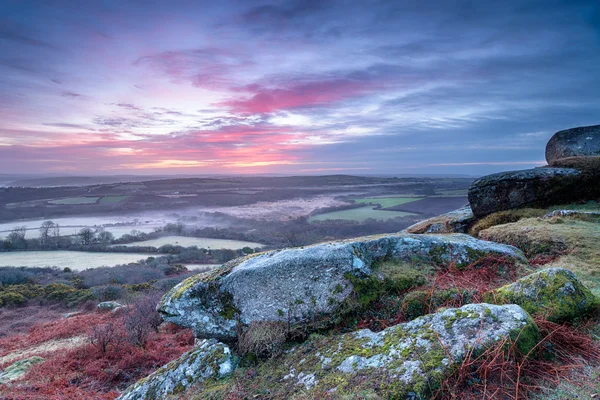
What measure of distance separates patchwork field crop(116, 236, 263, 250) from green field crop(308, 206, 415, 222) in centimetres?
1796

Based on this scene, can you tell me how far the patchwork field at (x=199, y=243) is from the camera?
201ft

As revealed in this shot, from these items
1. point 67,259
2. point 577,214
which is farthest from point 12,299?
point 577,214

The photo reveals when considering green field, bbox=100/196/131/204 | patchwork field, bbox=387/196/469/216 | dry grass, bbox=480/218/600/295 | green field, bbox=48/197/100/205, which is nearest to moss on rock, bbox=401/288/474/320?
dry grass, bbox=480/218/600/295

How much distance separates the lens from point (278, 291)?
5.71m

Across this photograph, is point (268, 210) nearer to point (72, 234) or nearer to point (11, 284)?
point (72, 234)

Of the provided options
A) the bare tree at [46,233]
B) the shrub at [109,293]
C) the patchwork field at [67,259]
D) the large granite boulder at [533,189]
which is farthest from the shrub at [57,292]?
the bare tree at [46,233]

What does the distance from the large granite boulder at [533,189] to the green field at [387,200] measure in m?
60.4

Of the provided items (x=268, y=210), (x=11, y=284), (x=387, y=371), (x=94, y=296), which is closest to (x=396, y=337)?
(x=387, y=371)

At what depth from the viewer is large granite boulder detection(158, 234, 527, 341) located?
18.4 ft

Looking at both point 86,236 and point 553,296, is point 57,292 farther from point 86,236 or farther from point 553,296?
point 86,236

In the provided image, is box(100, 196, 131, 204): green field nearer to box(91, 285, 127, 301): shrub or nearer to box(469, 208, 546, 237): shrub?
box(91, 285, 127, 301): shrub

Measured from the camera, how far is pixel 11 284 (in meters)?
36.3

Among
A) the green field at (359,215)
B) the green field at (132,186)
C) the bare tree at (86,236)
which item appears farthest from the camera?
the green field at (132,186)

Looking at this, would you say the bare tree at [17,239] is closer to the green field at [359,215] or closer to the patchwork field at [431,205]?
the green field at [359,215]
